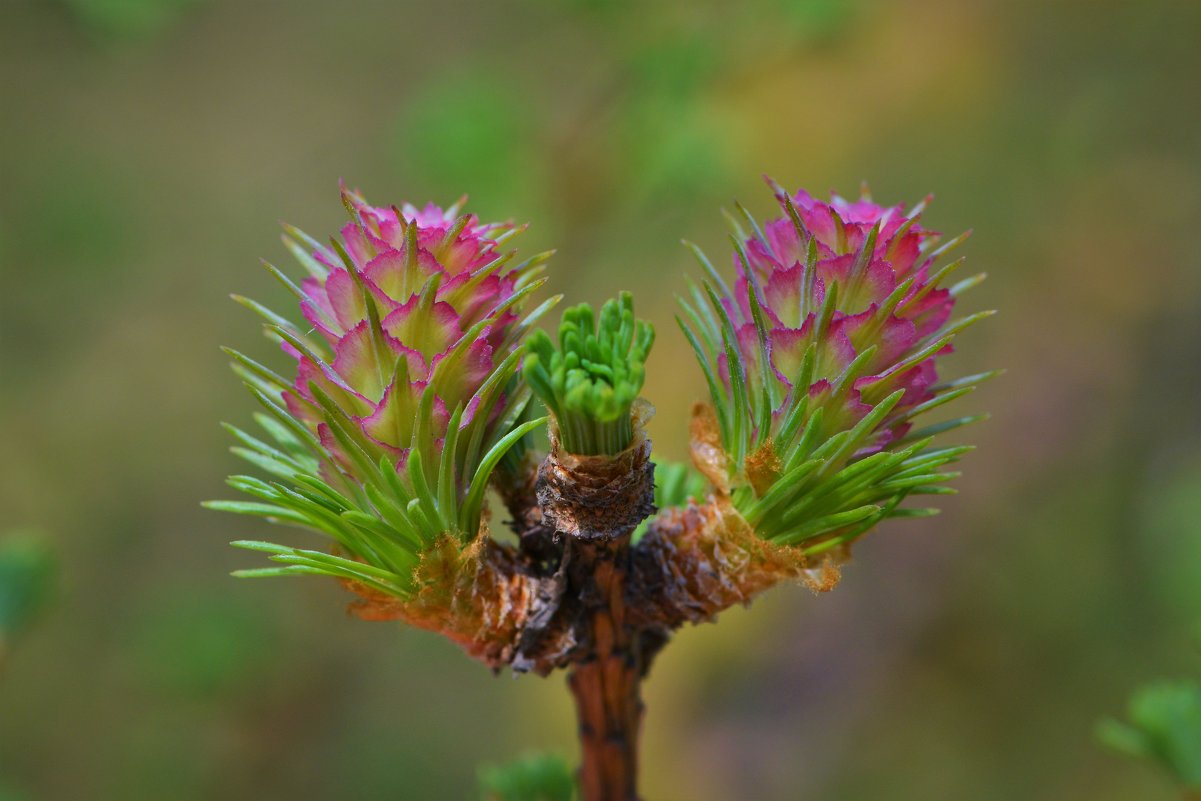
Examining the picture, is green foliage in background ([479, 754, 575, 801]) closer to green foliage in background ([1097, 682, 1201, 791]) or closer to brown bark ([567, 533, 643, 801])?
brown bark ([567, 533, 643, 801])

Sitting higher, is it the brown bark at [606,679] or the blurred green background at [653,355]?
the blurred green background at [653,355]

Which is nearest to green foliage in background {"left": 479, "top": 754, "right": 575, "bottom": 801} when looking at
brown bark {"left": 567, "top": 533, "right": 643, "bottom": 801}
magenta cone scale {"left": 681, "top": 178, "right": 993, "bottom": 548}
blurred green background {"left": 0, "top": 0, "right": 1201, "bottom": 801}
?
brown bark {"left": 567, "top": 533, "right": 643, "bottom": 801}

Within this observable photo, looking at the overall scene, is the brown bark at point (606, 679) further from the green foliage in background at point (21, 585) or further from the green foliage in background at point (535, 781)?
the green foliage in background at point (21, 585)

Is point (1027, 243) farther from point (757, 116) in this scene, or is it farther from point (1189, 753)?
point (1189, 753)

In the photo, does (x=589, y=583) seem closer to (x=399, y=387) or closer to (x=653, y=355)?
(x=399, y=387)

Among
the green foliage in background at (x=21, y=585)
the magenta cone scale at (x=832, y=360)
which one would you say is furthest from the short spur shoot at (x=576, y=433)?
the green foliage in background at (x=21, y=585)

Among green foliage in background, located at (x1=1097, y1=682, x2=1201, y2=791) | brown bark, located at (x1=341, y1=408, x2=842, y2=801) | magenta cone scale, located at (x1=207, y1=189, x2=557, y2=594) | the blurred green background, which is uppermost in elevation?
the blurred green background

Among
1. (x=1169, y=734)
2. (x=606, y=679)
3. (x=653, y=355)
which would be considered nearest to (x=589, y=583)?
(x=606, y=679)

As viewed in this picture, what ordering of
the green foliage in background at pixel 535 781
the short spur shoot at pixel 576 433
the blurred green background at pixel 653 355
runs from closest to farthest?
the short spur shoot at pixel 576 433 < the green foliage in background at pixel 535 781 < the blurred green background at pixel 653 355
